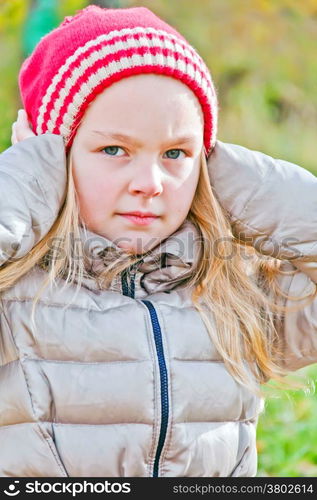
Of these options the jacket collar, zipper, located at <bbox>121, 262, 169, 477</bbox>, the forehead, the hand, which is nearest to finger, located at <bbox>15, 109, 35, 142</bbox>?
the hand

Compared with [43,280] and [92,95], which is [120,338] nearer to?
[43,280]

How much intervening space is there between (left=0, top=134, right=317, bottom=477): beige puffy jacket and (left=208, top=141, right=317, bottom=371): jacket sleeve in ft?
0.08

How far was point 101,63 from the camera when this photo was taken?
2.27 meters

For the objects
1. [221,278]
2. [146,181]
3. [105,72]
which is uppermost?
[105,72]

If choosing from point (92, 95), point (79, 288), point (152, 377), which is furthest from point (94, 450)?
point (92, 95)

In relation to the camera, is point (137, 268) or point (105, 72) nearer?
point (105, 72)

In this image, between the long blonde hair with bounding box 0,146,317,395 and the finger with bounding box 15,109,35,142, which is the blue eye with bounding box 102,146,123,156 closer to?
the long blonde hair with bounding box 0,146,317,395

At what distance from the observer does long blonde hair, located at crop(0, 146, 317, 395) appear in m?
2.33

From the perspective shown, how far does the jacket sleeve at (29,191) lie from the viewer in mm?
2182

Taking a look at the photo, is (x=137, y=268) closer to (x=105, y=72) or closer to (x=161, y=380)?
(x=161, y=380)

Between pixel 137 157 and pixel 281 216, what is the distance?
18.3 inches
